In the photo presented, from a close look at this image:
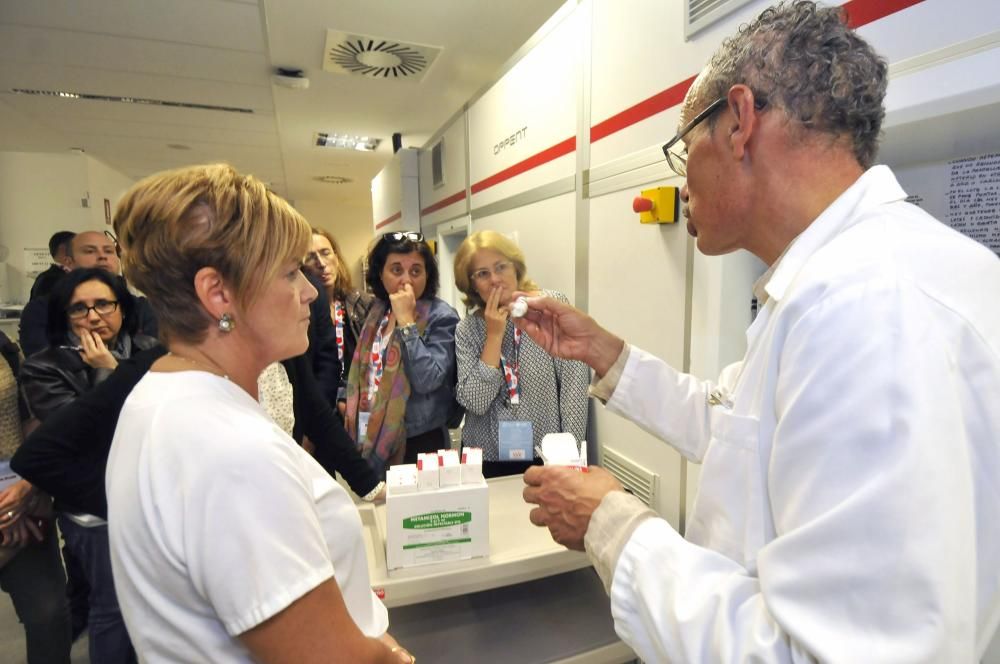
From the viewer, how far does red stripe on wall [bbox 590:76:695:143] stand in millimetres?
1497

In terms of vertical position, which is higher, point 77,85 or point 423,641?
point 77,85

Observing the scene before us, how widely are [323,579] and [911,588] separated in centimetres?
71

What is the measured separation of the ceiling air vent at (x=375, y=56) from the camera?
3.32 m

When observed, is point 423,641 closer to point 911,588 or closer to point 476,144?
point 911,588

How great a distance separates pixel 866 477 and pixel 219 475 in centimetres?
78

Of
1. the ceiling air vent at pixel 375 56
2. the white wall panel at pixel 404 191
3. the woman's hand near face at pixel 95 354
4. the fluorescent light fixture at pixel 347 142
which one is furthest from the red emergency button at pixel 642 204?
the fluorescent light fixture at pixel 347 142

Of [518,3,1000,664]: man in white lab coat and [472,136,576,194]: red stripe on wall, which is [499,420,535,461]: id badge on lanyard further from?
[472,136,576,194]: red stripe on wall

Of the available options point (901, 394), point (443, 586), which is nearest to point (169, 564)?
point (443, 586)

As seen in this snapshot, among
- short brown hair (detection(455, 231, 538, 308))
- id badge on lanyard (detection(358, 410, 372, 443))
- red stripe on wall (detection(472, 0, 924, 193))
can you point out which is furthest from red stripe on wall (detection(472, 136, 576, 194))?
id badge on lanyard (detection(358, 410, 372, 443))

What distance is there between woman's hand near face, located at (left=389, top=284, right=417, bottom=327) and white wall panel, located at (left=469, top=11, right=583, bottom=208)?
2.76 feet

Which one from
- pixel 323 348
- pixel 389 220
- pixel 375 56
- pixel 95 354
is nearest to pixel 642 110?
pixel 323 348

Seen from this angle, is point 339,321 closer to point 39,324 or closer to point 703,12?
point 39,324

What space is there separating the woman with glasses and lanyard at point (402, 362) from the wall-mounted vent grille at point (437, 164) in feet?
5.87

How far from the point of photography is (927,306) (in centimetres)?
56
